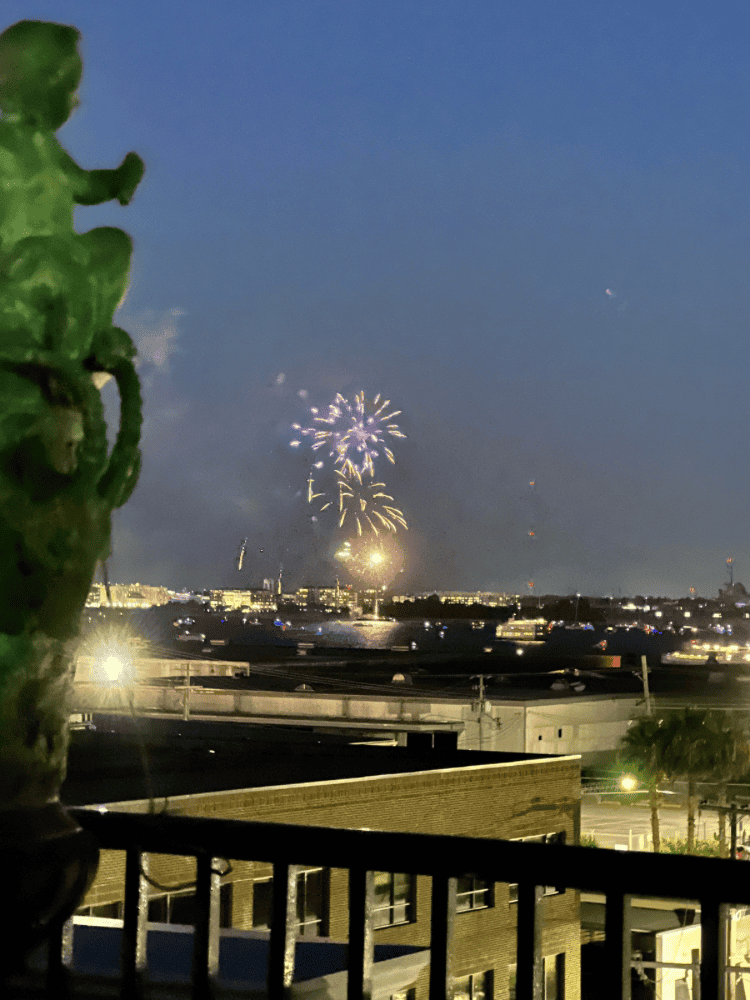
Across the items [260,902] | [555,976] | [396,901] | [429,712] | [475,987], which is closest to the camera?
[260,902]

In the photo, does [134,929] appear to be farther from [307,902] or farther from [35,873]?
[307,902]

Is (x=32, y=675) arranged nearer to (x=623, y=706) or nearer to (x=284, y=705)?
(x=284, y=705)

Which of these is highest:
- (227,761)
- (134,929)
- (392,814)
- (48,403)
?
(48,403)

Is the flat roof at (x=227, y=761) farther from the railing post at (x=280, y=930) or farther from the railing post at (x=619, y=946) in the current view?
the railing post at (x=619, y=946)

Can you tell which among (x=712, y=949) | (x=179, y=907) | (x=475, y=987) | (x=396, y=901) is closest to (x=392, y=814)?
(x=396, y=901)

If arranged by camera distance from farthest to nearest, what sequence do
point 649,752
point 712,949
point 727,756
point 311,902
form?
point 649,752
point 727,756
point 311,902
point 712,949

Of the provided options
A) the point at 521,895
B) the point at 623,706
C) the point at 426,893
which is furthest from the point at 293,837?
the point at 623,706

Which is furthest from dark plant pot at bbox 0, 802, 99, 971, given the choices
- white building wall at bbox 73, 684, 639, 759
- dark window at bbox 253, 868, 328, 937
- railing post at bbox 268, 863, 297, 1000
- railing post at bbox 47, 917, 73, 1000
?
A: white building wall at bbox 73, 684, 639, 759
